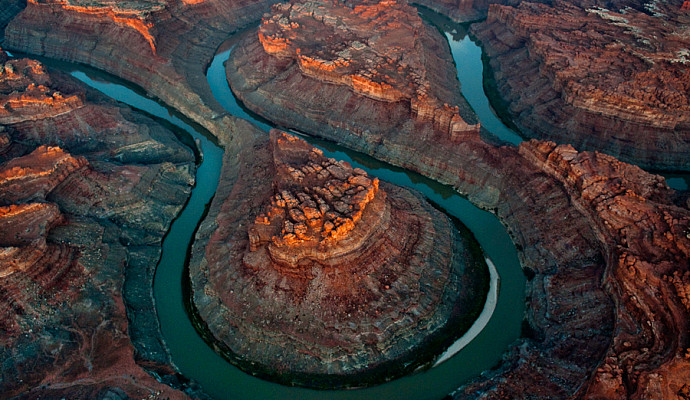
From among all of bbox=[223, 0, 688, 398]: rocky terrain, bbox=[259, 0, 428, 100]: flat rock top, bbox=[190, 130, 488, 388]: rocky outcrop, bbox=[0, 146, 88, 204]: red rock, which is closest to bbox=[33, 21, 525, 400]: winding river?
bbox=[190, 130, 488, 388]: rocky outcrop

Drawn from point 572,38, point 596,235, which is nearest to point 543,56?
point 572,38

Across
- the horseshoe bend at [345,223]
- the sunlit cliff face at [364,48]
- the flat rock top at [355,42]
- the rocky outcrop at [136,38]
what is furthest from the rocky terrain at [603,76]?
the rocky outcrop at [136,38]

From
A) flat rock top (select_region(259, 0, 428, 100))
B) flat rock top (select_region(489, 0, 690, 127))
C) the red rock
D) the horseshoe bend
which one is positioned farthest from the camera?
flat rock top (select_region(259, 0, 428, 100))

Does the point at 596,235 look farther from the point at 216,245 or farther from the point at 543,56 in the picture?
the point at 543,56

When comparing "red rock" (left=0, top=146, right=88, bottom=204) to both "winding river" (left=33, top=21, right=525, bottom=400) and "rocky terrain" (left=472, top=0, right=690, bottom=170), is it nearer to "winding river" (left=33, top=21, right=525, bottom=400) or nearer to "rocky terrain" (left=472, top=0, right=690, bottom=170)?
"winding river" (left=33, top=21, right=525, bottom=400)

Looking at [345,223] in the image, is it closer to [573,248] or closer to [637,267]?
[573,248]

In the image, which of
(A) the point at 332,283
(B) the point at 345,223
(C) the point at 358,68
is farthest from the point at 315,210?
(C) the point at 358,68

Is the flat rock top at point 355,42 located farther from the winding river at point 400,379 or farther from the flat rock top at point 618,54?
the flat rock top at point 618,54

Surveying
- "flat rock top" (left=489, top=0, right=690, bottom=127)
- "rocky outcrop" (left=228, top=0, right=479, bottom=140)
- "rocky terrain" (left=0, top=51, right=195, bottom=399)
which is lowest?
"rocky terrain" (left=0, top=51, right=195, bottom=399)
